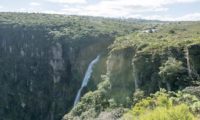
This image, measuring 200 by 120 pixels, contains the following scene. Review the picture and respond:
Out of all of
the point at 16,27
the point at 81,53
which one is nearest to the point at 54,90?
the point at 81,53

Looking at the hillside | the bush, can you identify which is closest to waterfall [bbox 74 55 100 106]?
the hillside

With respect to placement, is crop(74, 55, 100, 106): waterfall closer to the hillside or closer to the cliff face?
the hillside

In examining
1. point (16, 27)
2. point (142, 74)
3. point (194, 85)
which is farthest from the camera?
point (16, 27)

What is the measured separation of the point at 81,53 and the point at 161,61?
190 ft

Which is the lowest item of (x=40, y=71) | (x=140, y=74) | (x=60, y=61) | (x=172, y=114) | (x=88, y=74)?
(x=40, y=71)

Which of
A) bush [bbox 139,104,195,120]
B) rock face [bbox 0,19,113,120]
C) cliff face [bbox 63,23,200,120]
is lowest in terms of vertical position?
rock face [bbox 0,19,113,120]

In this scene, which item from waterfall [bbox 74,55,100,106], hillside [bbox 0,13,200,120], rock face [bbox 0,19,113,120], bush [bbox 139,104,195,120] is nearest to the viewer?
bush [bbox 139,104,195,120]

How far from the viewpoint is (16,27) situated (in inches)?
5822

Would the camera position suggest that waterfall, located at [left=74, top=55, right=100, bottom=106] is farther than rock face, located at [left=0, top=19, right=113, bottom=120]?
No

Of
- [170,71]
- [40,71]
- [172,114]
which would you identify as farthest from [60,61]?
[172,114]

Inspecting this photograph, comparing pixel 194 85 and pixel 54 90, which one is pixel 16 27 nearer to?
pixel 54 90

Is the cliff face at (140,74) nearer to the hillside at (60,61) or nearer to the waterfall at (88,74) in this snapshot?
the hillside at (60,61)

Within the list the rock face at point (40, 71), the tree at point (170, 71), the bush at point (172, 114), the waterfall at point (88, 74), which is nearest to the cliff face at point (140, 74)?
the tree at point (170, 71)

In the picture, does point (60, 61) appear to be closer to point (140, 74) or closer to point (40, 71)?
point (40, 71)
